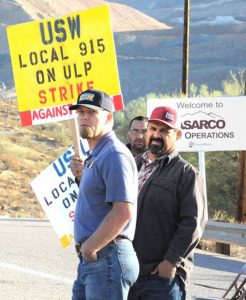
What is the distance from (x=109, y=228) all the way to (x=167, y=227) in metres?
0.74

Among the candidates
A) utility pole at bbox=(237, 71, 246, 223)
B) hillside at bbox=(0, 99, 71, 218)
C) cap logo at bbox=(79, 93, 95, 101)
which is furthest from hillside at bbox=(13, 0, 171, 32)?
cap logo at bbox=(79, 93, 95, 101)

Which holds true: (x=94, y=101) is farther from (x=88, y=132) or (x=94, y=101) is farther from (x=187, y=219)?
(x=187, y=219)

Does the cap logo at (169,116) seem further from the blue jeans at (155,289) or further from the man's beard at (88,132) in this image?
the blue jeans at (155,289)

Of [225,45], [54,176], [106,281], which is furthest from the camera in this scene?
[225,45]

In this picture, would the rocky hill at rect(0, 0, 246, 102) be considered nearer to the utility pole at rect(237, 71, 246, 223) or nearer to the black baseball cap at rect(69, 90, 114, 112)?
the utility pole at rect(237, 71, 246, 223)

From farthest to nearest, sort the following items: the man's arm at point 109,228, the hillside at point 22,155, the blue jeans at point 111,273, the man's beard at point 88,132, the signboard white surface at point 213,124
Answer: the hillside at point 22,155 < the signboard white surface at point 213,124 < the man's beard at point 88,132 < the blue jeans at point 111,273 < the man's arm at point 109,228

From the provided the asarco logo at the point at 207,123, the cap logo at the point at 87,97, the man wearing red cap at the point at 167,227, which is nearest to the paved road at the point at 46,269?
the asarco logo at the point at 207,123

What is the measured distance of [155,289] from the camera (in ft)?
17.7

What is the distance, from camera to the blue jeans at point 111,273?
490 cm

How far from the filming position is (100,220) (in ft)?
16.2

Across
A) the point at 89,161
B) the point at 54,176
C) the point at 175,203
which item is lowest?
the point at 54,176

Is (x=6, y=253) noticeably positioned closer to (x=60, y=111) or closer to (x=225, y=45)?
(x=60, y=111)

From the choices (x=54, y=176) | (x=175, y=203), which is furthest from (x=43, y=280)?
(x=175, y=203)

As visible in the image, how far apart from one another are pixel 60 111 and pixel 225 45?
5720 inches
